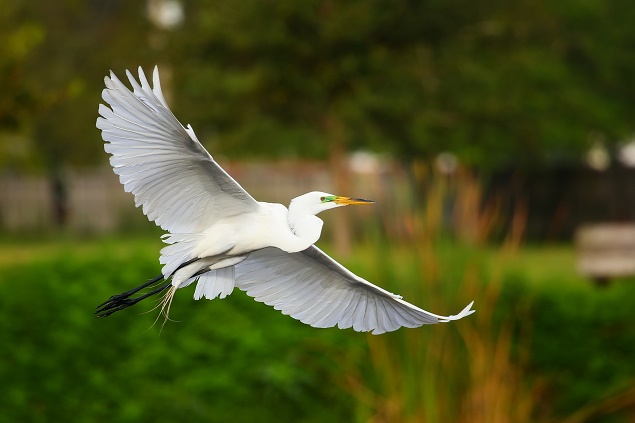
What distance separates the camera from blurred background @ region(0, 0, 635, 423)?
777 centimetres

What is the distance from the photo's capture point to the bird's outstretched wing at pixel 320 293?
2547 millimetres

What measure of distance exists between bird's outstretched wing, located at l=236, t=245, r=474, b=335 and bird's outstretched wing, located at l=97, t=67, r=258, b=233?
0.17 m

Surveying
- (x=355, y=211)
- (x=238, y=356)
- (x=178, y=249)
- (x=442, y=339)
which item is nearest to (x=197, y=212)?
(x=178, y=249)

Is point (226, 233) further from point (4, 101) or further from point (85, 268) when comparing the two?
point (4, 101)

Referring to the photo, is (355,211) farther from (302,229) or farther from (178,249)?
(302,229)

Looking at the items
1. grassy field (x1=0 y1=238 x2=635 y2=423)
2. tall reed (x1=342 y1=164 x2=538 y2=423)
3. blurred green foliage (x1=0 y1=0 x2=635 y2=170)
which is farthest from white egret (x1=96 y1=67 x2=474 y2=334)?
blurred green foliage (x1=0 y1=0 x2=635 y2=170)

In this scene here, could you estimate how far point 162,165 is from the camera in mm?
2404

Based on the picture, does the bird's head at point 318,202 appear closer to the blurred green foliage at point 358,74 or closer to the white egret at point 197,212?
the white egret at point 197,212

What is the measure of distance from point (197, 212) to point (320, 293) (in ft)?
1.48

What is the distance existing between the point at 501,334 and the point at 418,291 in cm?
170

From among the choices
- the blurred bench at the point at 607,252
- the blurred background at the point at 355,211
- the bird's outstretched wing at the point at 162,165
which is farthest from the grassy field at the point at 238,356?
the bird's outstretched wing at the point at 162,165

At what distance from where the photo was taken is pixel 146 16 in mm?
37031

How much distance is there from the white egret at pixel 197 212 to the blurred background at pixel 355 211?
8.13ft

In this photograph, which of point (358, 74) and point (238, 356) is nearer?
point (238, 356)
